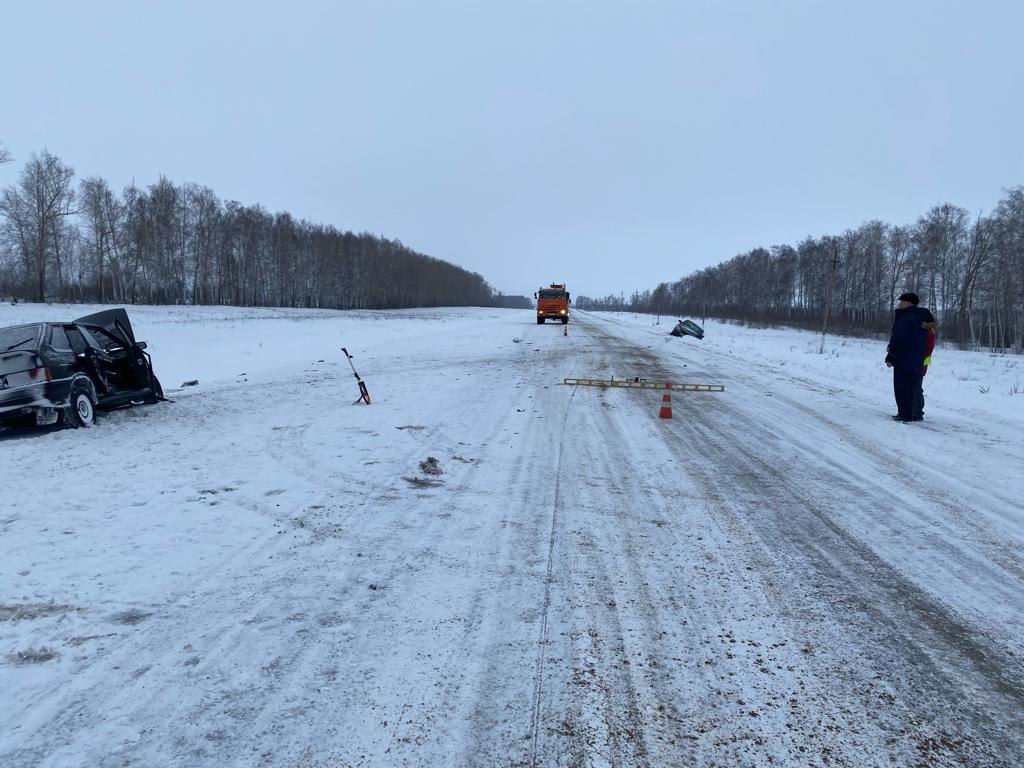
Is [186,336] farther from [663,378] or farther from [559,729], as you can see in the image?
[559,729]

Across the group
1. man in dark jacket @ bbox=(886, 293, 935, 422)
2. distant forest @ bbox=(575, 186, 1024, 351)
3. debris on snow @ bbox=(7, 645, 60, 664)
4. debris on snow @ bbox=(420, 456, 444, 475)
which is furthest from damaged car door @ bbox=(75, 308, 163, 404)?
distant forest @ bbox=(575, 186, 1024, 351)

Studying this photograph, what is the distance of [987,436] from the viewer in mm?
8156

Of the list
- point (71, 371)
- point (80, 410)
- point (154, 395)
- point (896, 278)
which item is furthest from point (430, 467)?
point (896, 278)

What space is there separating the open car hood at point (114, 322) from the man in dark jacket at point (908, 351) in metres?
13.3

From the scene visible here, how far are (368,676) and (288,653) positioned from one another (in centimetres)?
50

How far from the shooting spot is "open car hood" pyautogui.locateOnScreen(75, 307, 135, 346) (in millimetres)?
9766

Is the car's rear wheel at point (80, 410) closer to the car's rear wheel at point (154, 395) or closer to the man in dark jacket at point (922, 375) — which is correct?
the car's rear wheel at point (154, 395)

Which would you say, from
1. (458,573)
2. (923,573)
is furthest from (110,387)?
(923,573)

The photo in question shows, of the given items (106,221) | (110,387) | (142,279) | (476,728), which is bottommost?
(476,728)

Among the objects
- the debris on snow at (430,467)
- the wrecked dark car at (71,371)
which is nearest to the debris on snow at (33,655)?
the debris on snow at (430,467)

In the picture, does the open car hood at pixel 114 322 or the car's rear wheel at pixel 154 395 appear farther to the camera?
the car's rear wheel at pixel 154 395

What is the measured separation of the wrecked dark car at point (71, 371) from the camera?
7.66m

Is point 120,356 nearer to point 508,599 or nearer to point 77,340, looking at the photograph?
point 77,340

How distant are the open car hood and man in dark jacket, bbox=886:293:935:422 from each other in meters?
13.3
